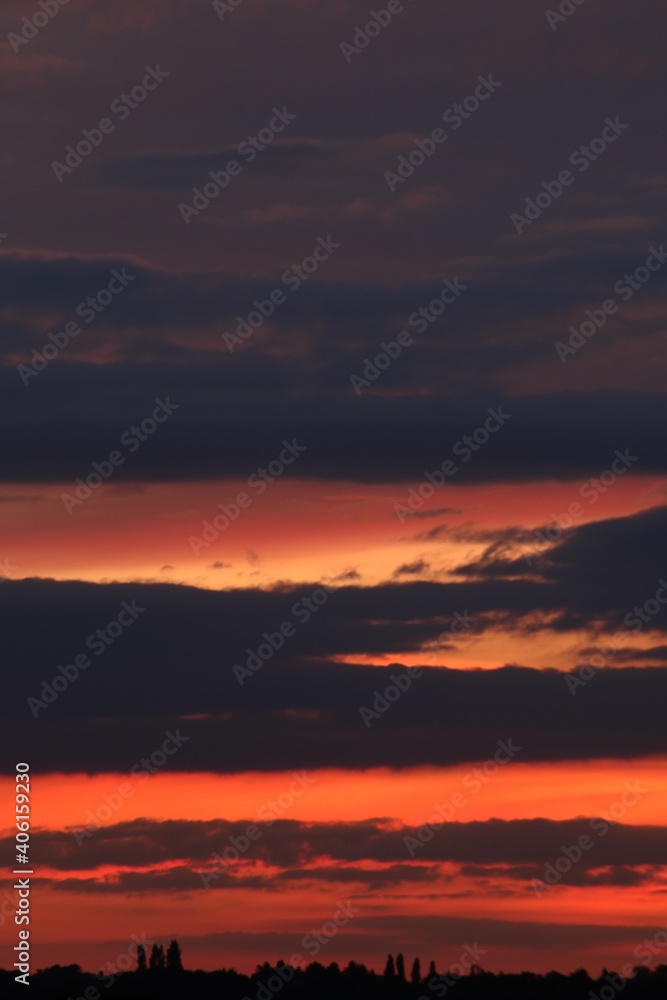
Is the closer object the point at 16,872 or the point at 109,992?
the point at 16,872

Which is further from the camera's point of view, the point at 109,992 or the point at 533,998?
the point at 533,998

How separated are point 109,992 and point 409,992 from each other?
115 feet

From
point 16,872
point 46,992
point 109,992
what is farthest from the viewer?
point 46,992

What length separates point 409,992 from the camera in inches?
7776

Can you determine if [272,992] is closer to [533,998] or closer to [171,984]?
[171,984]

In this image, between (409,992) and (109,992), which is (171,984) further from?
(409,992)

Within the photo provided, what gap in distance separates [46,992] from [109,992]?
1483 cm

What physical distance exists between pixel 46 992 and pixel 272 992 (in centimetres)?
2502

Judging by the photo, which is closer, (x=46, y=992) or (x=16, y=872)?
(x=16, y=872)

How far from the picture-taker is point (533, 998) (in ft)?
655

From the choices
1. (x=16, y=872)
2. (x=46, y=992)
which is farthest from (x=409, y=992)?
(x=16, y=872)

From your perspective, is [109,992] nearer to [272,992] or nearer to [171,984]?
[171,984]

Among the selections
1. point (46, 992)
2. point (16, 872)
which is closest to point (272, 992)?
point (46, 992)

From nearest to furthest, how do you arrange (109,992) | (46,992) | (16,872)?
(16,872) < (109,992) < (46,992)
